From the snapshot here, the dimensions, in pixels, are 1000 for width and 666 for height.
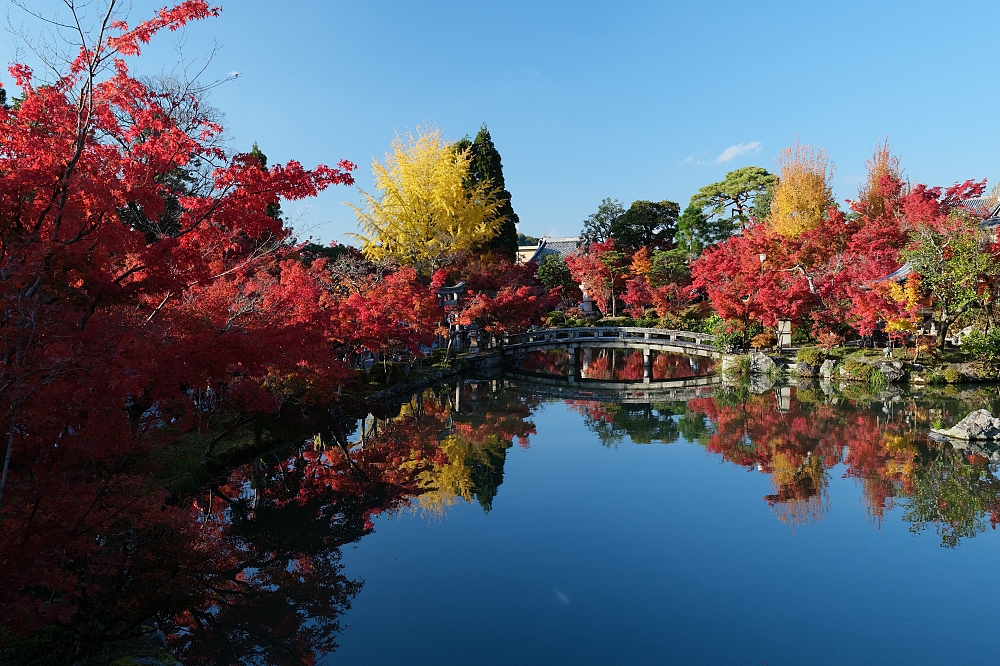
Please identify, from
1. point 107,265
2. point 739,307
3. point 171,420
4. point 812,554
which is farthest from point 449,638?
point 739,307

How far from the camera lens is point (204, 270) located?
724cm

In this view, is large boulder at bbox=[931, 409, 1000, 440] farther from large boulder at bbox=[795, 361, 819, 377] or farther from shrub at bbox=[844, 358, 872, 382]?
large boulder at bbox=[795, 361, 819, 377]

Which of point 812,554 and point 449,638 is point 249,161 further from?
point 812,554

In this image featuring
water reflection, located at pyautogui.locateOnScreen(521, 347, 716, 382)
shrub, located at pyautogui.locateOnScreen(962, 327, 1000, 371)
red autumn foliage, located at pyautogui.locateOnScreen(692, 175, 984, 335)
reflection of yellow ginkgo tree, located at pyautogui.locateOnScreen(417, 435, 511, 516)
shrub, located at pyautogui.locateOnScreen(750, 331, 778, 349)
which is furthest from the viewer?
water reflection, located at pyautogui.locateOnScreen(521, 347, 716, 382)

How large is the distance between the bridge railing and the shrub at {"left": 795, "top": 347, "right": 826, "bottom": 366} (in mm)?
3802

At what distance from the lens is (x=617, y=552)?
7.59 m

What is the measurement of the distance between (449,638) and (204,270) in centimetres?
498

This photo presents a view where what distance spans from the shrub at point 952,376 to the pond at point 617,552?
553 centimetres

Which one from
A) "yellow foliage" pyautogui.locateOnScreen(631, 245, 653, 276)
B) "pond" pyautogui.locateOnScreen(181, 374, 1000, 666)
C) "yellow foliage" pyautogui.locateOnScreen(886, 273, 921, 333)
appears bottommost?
"pond" pyautogui.locateOnScreen(181, 374, 1000, 666)

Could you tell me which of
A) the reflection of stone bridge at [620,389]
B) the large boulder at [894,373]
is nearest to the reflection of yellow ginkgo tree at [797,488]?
the reflection of stone bridge at [620,389]

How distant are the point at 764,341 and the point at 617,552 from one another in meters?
18.1

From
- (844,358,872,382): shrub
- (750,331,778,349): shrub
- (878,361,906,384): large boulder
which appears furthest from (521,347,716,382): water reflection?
(878,361,906,384): large boulder

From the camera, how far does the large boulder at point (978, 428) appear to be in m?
12.3

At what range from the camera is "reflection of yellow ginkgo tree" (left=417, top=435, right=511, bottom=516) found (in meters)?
9.80
